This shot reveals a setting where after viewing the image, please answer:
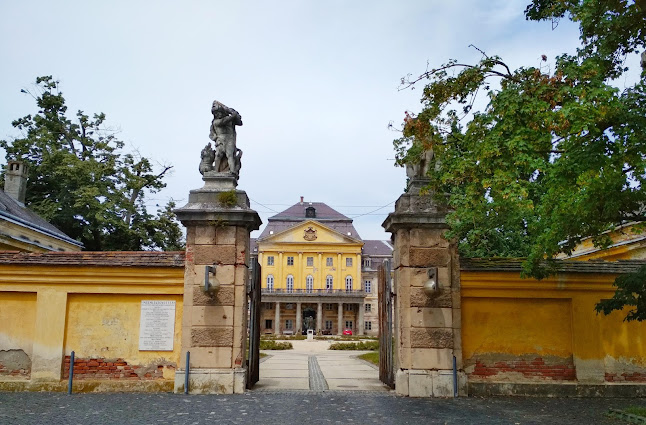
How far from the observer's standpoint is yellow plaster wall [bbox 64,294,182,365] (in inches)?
398

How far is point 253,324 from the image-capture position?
10.7 m

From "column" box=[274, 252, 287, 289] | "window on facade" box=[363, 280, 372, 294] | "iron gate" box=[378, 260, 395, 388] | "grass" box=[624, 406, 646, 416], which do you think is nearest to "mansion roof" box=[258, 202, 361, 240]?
"column" box=[274, 252, 287, 289]

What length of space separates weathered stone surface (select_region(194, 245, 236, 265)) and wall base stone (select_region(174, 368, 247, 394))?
1.96m

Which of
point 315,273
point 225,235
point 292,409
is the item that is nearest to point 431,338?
point 292,409

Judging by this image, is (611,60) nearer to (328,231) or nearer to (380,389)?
A: (380,389)

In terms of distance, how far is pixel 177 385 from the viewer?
9734 mm

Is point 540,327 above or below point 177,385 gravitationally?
above

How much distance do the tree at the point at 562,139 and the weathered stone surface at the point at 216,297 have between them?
14.3 feet

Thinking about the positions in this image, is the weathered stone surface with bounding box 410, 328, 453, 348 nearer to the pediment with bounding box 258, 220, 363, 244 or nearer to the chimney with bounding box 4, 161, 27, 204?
the chimney with bounding box 4, 161, 27, 204

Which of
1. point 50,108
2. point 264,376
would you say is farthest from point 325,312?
point 264,376

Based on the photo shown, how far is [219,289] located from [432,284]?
3.88m

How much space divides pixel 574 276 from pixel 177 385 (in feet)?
25.1

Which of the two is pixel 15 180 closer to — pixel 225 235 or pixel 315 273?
pixel 225 235

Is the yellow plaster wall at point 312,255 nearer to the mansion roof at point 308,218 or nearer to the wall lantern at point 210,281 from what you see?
the mansion roof at point 308,218
